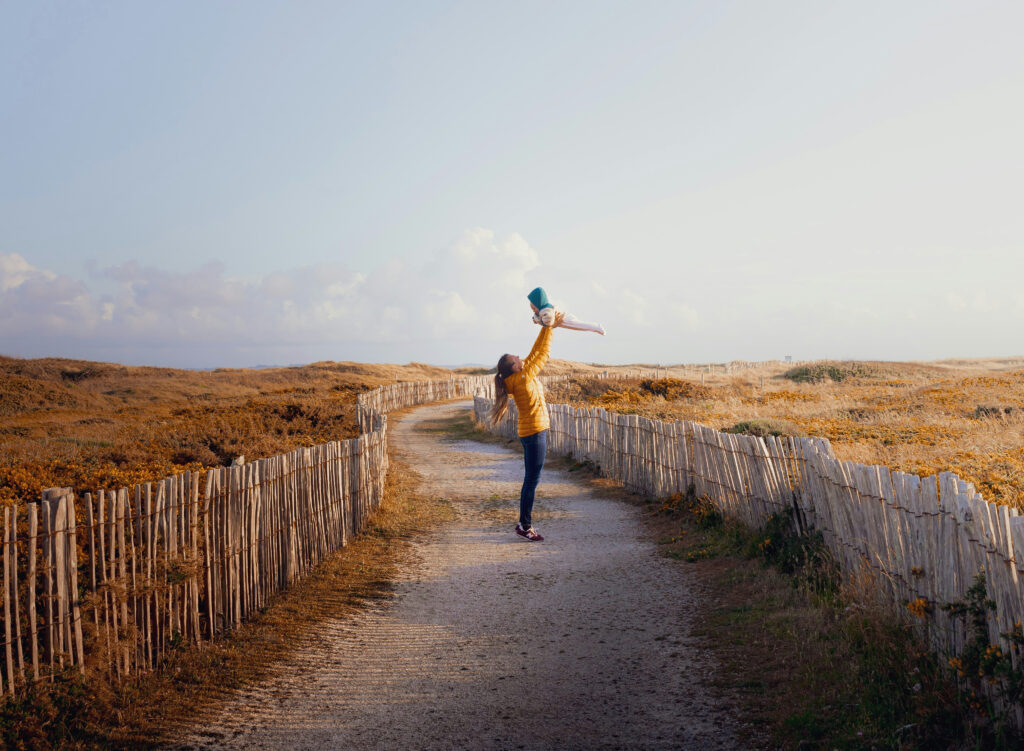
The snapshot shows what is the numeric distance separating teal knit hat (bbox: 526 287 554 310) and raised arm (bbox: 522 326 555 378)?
27 centimetres

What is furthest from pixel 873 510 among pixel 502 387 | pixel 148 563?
pixel 148 563

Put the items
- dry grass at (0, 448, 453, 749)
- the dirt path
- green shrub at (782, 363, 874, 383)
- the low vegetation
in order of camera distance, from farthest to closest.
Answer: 1. green shrub at (782, 363, 874, 383)
2. the dirt path
3. dry grass at (0, 448, 453, 749)
4. the low vegetation

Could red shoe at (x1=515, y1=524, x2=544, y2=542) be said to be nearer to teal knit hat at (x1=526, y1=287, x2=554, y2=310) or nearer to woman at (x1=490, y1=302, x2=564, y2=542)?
woman at (x1=490, y1=302, x2=564, y2=542)

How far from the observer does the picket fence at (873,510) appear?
11.6 ft

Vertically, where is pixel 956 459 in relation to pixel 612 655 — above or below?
above

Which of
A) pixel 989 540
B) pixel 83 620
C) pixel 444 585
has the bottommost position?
pixel 444 585

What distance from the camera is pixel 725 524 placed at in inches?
310

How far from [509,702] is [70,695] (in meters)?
2.43

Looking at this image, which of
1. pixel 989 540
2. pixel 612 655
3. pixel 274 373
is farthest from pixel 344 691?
pixel 274 373

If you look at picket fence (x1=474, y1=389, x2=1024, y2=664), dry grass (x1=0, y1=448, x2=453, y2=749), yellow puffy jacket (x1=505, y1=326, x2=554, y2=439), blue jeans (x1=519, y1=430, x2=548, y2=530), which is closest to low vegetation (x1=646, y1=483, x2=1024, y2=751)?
picket fence (x1=474, y1=389, x2=1024, y2=664)

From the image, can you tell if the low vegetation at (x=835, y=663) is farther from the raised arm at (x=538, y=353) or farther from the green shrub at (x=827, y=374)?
the green shrub at (x=827, y=374)

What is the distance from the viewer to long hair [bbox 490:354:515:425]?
311 inches

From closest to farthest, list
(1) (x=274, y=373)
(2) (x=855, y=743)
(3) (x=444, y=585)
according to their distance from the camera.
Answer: (2) (x=855, y=743), (3) (x=444, y=585), (1) (x=274, y=373)

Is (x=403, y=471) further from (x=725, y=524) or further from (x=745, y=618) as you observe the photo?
(x=745, y=618)
